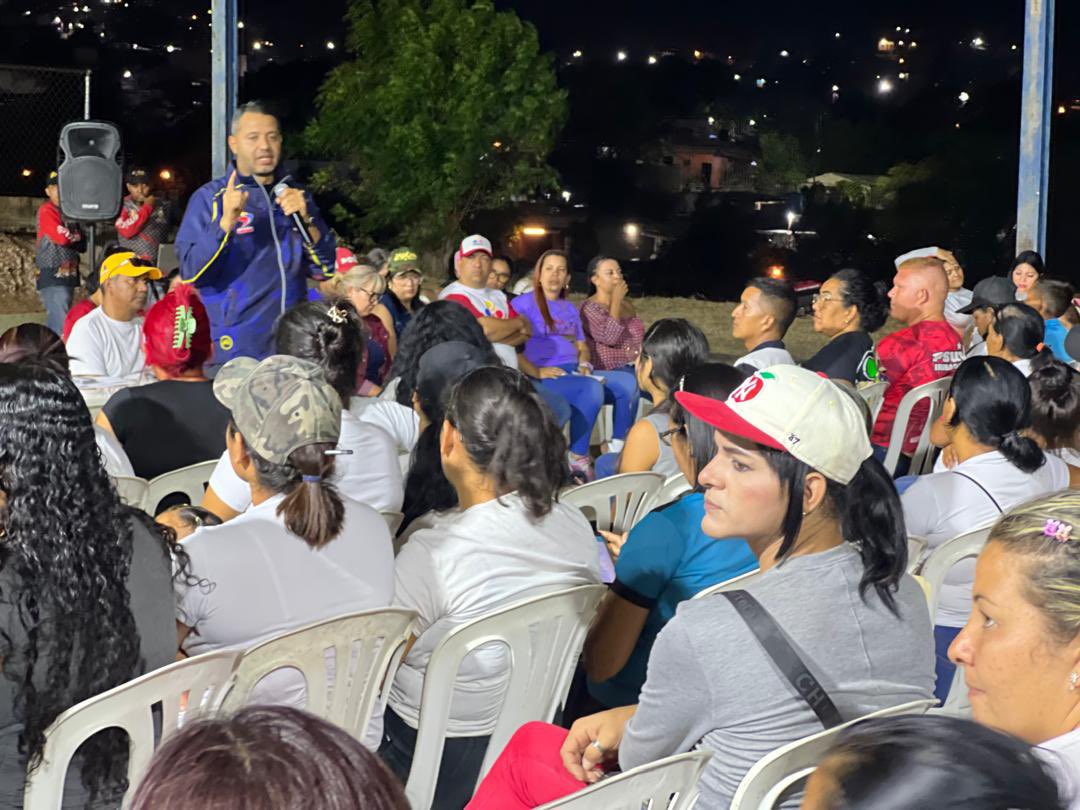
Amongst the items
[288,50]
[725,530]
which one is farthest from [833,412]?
[288,50]

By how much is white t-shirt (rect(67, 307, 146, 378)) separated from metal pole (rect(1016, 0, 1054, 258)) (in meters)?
5.54

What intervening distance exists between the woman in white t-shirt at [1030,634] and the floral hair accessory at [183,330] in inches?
99.8

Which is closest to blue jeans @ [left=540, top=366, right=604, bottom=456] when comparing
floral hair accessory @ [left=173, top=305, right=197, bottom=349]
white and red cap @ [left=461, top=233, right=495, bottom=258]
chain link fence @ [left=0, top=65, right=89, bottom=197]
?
white and red cap @ [left=461, top=233, right=495, bottom=258]

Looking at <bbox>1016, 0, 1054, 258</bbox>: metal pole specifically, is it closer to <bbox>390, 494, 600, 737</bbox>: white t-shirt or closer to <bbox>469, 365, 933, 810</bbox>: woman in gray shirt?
<bbox>390, 494, 600, 737</bbox>: white t-shirt

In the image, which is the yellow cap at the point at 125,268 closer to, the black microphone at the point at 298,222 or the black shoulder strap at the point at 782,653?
the black microphone at the point at 298,222

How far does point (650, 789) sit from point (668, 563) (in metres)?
0.91

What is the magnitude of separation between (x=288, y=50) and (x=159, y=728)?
56.1ft

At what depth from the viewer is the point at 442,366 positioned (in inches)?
158

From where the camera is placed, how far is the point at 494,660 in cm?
261

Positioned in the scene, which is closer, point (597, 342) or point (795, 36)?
point (597, 342)

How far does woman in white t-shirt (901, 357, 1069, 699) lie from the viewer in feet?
10.9

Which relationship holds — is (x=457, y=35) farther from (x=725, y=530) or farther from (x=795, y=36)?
(x=725, y=530)

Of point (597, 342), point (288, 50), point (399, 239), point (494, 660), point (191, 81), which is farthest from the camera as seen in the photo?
point (288, 50)

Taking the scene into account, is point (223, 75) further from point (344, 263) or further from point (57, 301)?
point (57, 301)
